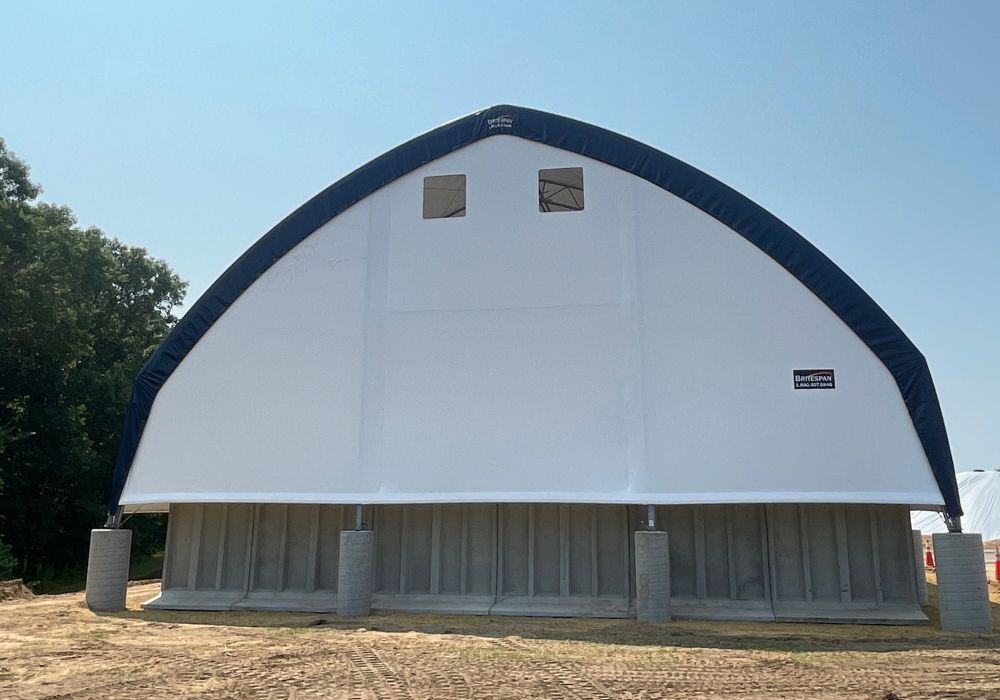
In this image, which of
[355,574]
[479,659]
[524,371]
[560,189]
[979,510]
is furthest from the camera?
[979,510]

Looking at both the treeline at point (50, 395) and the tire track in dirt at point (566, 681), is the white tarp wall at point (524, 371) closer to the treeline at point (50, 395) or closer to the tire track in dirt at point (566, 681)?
the tire track in dirt at point (566, 681)

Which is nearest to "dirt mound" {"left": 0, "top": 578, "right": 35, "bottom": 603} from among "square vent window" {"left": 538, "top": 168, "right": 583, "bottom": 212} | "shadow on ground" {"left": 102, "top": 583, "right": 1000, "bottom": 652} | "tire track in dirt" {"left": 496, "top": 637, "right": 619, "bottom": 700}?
"shadow on ground" {"left": 102, "top": 583, "right": 1000, "bottom": 652}

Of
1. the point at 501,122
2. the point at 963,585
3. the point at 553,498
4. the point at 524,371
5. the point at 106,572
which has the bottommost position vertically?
the point at 106,572

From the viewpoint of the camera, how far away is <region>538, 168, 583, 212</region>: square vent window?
16.0 meters

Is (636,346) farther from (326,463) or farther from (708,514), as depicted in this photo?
(326,463)

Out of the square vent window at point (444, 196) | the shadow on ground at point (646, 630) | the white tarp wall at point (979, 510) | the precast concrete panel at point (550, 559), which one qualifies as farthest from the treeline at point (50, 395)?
the white tarp wall at point (979, 510)

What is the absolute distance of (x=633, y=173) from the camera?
1551 centimetres

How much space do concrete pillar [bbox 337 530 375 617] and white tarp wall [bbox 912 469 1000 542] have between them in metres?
36.8

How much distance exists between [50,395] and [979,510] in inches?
1810

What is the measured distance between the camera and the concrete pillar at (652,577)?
1323 cm

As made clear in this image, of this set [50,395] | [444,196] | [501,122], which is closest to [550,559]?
[444,196]

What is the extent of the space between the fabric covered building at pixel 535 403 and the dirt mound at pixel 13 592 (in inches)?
185

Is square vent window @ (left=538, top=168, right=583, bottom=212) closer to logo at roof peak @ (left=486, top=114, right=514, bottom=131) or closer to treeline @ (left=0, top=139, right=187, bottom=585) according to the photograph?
logo at roof peak @ (left=486, top=114, right=514, bottom=131)

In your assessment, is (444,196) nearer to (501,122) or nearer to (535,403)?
(501,122)
